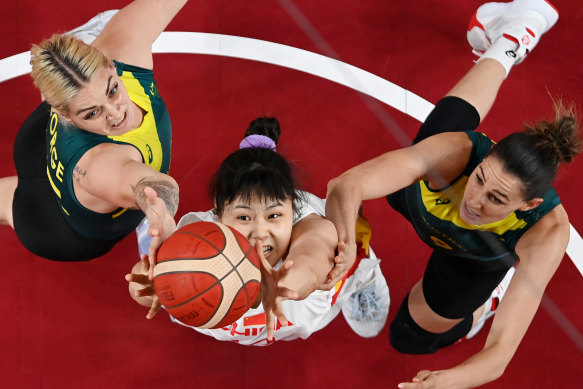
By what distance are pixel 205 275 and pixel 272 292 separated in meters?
0.35

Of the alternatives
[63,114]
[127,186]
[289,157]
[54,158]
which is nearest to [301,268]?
[127,186]

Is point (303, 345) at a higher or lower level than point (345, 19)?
lower

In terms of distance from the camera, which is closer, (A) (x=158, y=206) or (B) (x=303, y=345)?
(A) (x=158, y=206)

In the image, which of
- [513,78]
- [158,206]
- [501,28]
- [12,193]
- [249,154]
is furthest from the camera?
[513,78]

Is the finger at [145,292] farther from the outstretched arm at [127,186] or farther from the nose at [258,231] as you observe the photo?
the nose at [258,231]

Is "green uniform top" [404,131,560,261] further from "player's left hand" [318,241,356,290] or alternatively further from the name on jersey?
the name on jersey

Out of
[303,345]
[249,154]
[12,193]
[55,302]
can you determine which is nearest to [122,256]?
[55,302]

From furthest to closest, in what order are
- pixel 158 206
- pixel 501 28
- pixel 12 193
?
pixel 501 28 → pixel 12 193 → pixel 158 206

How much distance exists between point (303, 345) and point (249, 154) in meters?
1.86

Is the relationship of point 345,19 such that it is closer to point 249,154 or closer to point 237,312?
point 249,154

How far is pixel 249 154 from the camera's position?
117 inches

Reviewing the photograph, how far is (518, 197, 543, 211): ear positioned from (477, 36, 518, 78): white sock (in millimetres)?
1368

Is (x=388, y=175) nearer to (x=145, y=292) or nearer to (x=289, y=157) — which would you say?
(x=145, y=292)

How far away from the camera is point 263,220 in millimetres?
2820
